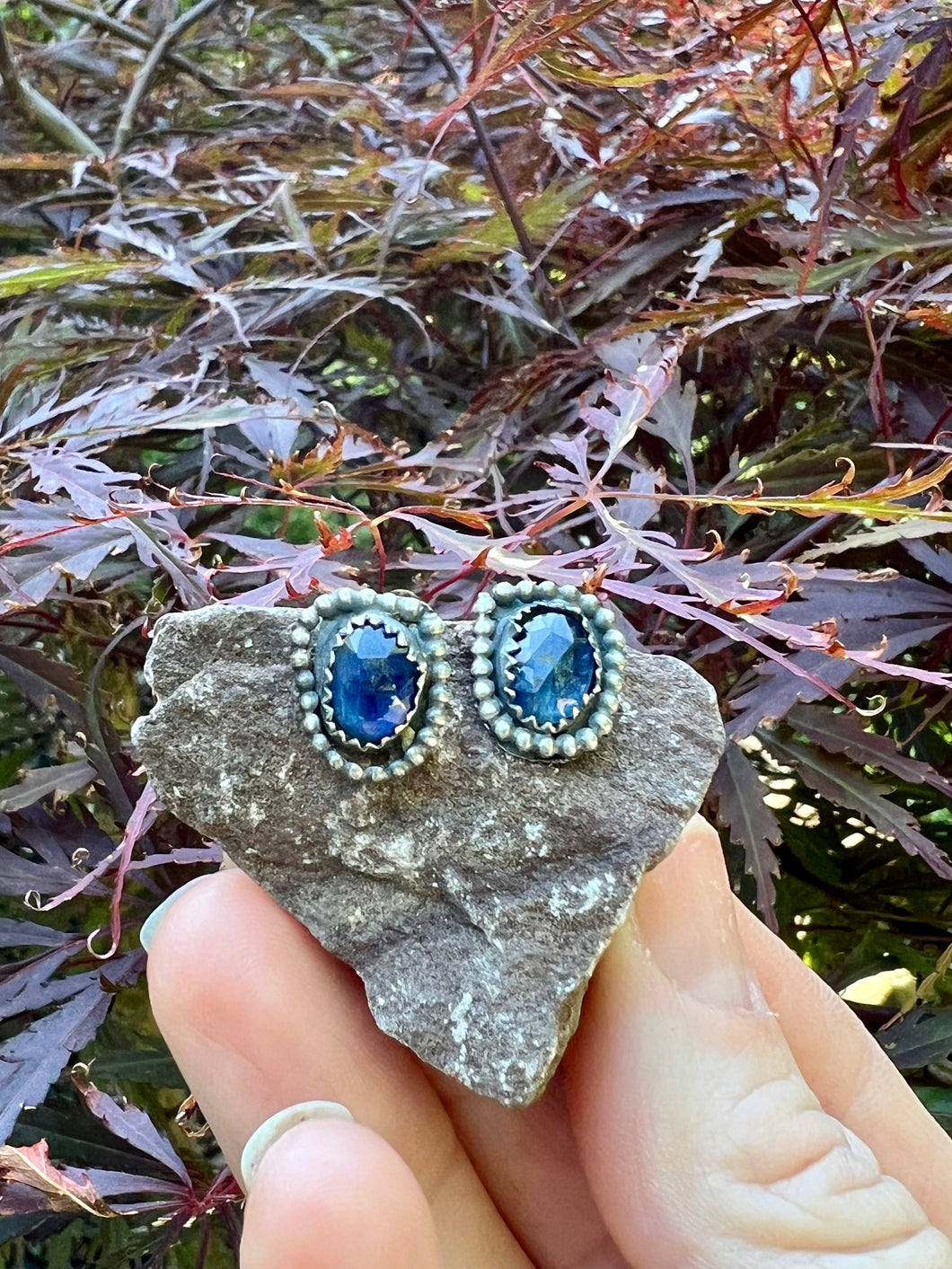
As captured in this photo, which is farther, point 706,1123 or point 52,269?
point 52,269

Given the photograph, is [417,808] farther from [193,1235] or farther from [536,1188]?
[193,1235]

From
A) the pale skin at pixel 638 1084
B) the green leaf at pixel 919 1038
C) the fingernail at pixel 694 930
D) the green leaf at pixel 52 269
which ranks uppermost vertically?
the green leaf at pixel 52 269

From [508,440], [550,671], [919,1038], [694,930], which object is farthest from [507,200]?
[919,1038]

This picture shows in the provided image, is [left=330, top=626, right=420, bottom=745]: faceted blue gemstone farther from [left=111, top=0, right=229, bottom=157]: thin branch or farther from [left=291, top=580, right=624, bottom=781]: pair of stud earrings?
[left=111, top=0, right=229, bottom=157]: thin branch

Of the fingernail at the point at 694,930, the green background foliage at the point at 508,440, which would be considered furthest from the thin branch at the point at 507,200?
the fingernail at the point at 694,930

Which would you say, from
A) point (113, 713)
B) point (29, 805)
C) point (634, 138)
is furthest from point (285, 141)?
point (29, 805)

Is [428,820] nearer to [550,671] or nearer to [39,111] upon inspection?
[550,671]

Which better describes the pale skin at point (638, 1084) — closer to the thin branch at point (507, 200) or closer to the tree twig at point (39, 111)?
the thin branch at point (507, 200)
